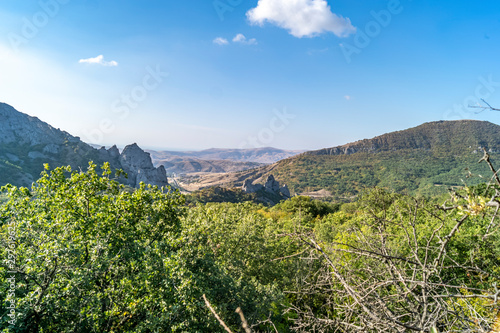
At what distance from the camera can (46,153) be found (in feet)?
475

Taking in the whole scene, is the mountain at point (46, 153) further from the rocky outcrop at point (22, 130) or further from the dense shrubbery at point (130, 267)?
the dense shrubbery at point (130, 267)

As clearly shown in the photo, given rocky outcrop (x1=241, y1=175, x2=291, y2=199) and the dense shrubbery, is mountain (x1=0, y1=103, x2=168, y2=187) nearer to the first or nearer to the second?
rocky outcrop (x1=241, y1=175, x2=291, y2=199)

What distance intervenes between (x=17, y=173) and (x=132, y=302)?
145465mm

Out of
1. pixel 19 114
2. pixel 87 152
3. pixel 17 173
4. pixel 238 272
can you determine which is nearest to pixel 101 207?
pixel 238 272

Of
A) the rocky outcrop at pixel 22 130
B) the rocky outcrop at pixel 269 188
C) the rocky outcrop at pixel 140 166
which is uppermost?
the rocky outcrop at pixel 22 130

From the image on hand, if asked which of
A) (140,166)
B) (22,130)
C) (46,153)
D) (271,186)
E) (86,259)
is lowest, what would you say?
(271,186)

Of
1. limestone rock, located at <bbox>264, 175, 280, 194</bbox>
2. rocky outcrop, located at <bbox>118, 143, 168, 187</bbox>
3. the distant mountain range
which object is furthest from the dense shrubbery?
rocky outcrop, located at <bbox>118, 143, 168, 187</bbox>

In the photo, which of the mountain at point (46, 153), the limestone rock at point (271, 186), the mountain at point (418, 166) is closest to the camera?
the mountain at point (46, 153)

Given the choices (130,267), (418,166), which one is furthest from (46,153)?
(418,166)

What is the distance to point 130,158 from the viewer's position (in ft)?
560

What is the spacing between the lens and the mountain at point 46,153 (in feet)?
431

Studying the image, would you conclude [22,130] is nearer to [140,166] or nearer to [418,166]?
[140,166]

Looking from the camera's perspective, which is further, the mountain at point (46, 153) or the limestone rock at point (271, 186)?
the limestone rock at point (271, 186)

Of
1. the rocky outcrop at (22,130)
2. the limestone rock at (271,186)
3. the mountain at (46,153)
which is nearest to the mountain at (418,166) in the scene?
the limestone rock at (271,186)
